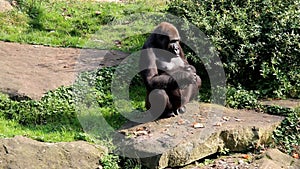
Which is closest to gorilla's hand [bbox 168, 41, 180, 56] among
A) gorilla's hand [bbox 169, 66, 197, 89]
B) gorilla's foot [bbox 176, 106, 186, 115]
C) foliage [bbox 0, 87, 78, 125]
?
gorilla's hand [bbox 169, 66, 197, 89]

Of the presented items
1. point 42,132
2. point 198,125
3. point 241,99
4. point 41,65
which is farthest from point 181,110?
point 41,65

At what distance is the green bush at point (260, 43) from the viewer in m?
8.05

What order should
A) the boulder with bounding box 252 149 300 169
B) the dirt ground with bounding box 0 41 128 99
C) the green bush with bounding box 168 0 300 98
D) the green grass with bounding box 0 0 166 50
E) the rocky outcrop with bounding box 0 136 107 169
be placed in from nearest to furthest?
the rocky outcrop with bounding box 0 136 107 169, the boulder with bounding box 252 149 300 169, the dirt ground with bounding box 0 41 128 99, the green bush with bounding box 168 0 300 98, the green grass with bounding box 0 0 166 50

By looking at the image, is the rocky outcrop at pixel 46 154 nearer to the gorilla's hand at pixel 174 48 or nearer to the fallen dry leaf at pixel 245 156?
the gorilla's hand at pixel 174 48

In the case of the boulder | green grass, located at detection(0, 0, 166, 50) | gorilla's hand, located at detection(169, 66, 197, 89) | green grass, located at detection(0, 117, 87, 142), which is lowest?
green grass, located at detection(0, 117, 87, 142)

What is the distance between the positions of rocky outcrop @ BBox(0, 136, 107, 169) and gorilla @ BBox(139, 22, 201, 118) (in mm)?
988

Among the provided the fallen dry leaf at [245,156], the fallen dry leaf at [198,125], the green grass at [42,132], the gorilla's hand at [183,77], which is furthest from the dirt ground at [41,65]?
the fallen dry leaf at [245,156]

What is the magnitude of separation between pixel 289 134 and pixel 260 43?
1747 millimetres

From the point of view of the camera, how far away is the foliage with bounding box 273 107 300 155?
6914 millimetres

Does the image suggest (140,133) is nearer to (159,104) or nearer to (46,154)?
(159,104)

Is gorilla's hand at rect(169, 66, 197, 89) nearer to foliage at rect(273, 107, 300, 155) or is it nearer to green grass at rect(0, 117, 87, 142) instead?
green grass at rect(0, 117, 87, 142)

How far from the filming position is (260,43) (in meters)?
8.20

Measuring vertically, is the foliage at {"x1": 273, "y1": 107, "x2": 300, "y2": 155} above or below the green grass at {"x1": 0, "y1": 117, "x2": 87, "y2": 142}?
above

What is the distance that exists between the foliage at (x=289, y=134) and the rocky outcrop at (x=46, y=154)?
2.46 meters
